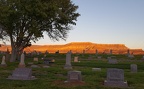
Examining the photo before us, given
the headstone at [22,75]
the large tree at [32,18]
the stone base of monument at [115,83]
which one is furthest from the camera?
the large tree at [32,18]

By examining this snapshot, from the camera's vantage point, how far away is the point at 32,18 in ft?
118

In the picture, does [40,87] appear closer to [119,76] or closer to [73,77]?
[73,77]

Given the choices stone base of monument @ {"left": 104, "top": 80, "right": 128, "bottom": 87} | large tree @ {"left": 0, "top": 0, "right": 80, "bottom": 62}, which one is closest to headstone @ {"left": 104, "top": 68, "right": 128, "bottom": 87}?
stone base of monument @ {"left": 104, "top": 80, "right": 128, "bottom": 87}

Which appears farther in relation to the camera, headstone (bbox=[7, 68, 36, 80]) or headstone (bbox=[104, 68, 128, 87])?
headstone (bbox=[7, 68, 36, 80])

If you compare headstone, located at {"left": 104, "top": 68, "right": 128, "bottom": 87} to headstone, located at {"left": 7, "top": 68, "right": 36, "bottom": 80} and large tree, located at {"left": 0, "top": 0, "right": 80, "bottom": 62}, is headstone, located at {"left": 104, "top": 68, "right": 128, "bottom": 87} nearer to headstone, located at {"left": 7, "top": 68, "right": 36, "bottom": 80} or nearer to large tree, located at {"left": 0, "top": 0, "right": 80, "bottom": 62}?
headstone, located at {"left": 7, "top": 68, "right": 36, "bottom": 80}

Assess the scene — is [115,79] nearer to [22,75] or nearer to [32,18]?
[22,75]

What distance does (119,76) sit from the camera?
15.9 m

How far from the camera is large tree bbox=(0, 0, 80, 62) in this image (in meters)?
34.2

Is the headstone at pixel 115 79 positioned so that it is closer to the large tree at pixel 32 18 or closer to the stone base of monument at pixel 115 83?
the stone base of monument at pixel 115 83

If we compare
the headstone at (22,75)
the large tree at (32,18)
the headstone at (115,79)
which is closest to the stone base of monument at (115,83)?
the headstone at (115,79)

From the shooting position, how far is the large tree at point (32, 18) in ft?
112

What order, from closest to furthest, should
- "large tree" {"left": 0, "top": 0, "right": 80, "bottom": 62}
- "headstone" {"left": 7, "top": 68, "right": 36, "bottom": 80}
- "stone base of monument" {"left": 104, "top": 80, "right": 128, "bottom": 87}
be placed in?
"stone base of monument" {"left": 104, "top": 80, "right": 128, "bottom": 87}, "headstone" {"left": 7, "top": 68, "right": 36, "bottom": 80}, "large tree" {"left": 0, "top": 0, "right": 80, "bottom": 62}

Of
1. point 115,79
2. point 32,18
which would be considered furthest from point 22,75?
point 32,18

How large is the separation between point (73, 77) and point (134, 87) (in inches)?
144
